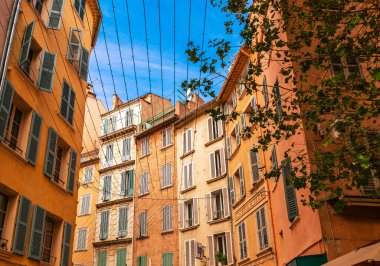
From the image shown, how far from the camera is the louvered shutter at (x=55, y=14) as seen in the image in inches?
578

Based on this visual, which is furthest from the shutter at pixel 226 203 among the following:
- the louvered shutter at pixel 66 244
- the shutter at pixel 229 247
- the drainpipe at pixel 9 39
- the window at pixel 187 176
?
the drainpipe at pixel 9 39

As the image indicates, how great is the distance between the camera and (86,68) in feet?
57.0

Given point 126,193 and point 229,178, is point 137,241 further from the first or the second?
point 229,178

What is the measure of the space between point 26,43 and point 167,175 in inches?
713

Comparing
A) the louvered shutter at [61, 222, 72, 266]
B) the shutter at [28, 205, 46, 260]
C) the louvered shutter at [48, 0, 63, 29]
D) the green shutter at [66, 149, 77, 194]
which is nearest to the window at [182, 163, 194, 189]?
the green shutter at [66, 149, 77, 194]

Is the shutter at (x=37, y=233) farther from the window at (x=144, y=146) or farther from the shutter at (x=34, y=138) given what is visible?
the window at (x=144, y=146)

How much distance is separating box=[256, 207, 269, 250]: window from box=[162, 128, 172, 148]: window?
13.6m

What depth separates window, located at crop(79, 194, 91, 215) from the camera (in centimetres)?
3371

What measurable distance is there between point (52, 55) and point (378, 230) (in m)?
11.4

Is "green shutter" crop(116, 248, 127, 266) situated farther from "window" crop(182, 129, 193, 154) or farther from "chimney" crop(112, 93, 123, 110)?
"chimney" crop(112, 93, 123, 110)

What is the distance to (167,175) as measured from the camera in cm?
2898

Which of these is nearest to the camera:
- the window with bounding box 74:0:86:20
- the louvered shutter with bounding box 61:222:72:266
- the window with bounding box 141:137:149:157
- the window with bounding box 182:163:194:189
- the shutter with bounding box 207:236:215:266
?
the louvered shutter with bounding box 61:222:72:266

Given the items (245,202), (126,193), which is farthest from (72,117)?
(126,193)

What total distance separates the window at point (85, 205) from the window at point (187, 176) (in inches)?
410
